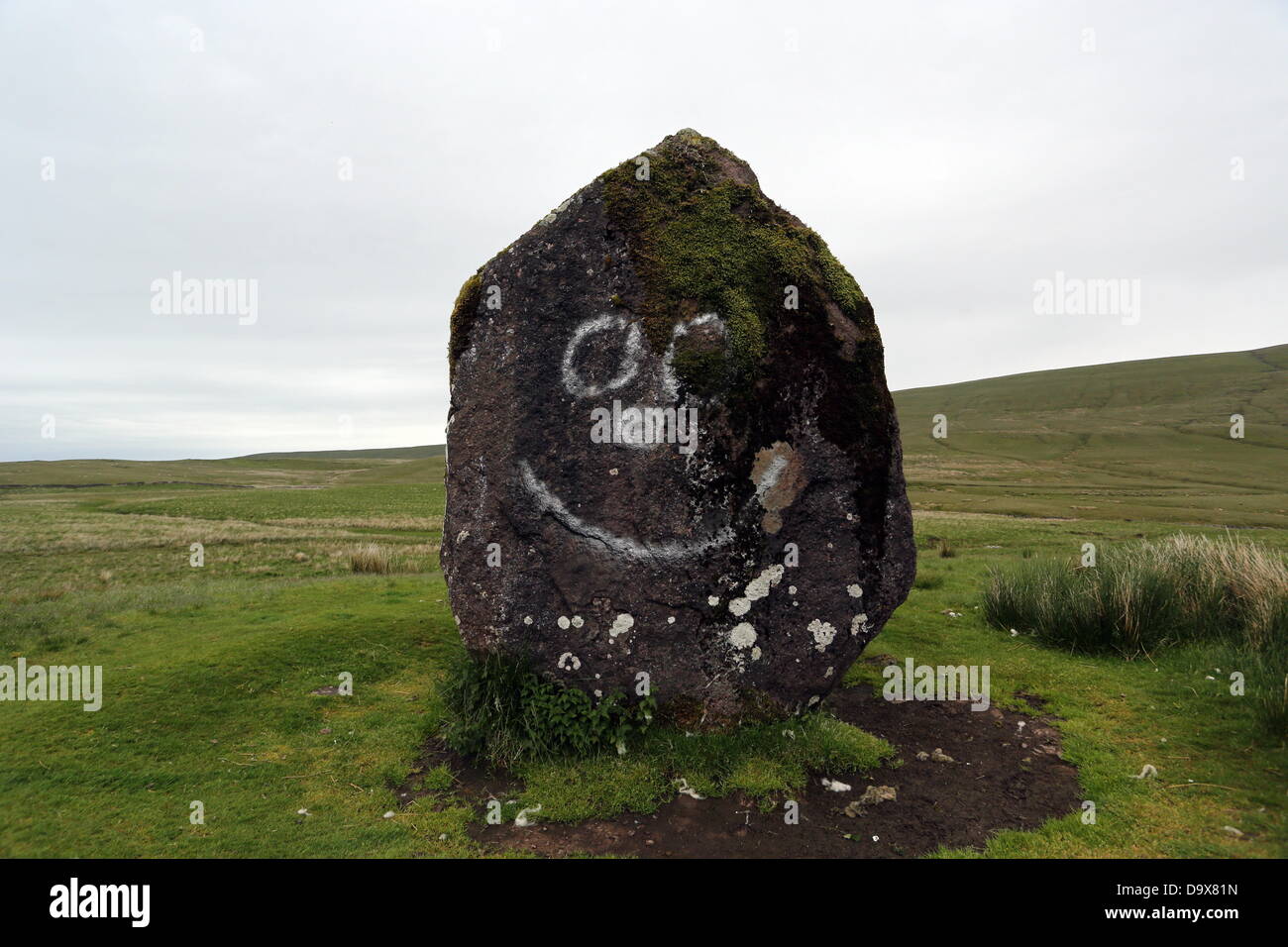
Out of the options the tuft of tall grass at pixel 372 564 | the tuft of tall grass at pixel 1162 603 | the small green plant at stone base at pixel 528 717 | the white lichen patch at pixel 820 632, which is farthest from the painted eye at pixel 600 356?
the tuft of tall grass at pixel 372 564

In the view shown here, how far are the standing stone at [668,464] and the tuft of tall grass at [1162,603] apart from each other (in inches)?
162

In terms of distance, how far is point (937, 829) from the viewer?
5.83 m

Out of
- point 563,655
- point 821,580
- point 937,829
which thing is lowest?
point 937,829

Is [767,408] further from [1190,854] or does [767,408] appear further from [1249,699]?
[1249,699]

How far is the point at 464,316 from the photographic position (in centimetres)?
776

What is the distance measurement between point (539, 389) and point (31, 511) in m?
59.5

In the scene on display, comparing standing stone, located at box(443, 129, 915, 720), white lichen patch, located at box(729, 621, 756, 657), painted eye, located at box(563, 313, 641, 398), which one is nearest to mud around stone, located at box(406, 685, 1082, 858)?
standing stone, located at box(443, 129, 915, 720)

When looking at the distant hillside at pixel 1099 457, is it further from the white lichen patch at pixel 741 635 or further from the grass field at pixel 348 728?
the white lichen patch at pixel 741 635

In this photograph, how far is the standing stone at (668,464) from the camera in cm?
712

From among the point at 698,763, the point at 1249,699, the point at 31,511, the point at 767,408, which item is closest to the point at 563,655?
the point at 698,763

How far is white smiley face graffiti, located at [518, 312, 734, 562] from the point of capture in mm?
7094

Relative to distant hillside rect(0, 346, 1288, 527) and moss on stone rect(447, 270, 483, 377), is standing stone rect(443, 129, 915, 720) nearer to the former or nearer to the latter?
moss on stone rect(447, 270, 483, 377)

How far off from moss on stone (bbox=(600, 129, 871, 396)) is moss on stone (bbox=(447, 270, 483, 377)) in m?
1.70

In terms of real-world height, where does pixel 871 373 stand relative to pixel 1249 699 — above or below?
above
